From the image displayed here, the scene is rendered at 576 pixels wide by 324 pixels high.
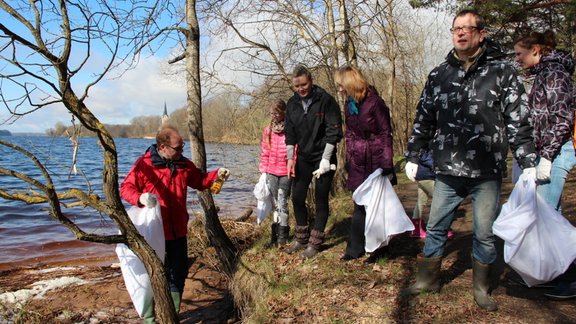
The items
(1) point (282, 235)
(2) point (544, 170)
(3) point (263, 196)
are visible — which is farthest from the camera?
(3) point (263, 196)

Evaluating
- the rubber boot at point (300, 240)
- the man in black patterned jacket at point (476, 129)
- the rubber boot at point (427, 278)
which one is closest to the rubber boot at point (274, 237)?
the rubber boot at point (300, 240)

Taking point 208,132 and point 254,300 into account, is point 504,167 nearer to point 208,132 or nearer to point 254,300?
point 254,300

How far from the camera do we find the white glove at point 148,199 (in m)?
3.35

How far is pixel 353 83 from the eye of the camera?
3.85 m

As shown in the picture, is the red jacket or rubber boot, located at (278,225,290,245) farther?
rubber boot, located at (278,225,290,245)

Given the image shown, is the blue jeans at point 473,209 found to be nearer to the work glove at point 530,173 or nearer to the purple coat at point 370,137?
the work glove at point 530,173

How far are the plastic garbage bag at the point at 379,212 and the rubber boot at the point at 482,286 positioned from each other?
2.76ft

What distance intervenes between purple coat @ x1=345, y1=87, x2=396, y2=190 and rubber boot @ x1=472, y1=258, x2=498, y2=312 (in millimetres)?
1173

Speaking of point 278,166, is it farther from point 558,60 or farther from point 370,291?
point 558,60

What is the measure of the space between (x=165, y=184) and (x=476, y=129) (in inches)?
96.0

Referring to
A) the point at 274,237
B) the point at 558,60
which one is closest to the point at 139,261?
the point at 274,237

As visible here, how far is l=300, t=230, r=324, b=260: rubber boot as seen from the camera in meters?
4.45

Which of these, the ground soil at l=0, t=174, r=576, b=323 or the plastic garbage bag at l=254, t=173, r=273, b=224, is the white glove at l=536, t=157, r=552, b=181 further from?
the plastic garbage bag at l=254, t=173, r=273, b=224

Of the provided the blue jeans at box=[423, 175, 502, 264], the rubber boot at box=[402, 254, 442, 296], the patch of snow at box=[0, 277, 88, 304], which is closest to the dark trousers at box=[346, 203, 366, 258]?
the rubber boot at box=[402, 254, 442, 296]
